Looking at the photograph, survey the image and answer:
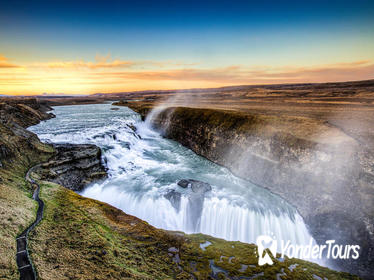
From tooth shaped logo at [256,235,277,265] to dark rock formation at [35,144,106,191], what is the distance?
17042mm

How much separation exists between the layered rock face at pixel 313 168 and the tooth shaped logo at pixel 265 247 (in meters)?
4.16

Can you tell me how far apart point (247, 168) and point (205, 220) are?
33.7ft

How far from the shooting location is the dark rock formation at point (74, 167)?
60.4 ft

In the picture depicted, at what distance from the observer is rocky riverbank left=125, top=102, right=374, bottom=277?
1405 centimetres

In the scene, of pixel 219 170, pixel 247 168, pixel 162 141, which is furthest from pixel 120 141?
pixel 247 168

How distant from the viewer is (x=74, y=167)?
20.4 m

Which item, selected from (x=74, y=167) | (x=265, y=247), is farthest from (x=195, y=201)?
(x=74, y=167)

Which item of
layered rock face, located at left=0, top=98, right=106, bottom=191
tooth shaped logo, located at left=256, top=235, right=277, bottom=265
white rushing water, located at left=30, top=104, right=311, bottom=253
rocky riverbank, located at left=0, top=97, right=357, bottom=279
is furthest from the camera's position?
layered rock face, located at left=0, top=98, right=106, bottom=191

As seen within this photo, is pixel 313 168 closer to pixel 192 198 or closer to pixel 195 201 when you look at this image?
pixel 195 201

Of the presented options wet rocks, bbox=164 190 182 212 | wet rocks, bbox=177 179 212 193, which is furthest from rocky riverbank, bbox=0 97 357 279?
wet rocks, bbox=177 179 212 193

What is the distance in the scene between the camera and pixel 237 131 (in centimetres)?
2862

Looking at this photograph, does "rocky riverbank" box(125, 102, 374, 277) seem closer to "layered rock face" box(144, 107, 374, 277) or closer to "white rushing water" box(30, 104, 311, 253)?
"layered rock face" box(144, 107, 374, 277)

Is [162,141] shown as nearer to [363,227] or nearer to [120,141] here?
[120,141]

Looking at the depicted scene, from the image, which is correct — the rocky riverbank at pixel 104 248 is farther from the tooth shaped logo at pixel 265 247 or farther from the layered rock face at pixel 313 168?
the layered rock face at pixel 313 168
